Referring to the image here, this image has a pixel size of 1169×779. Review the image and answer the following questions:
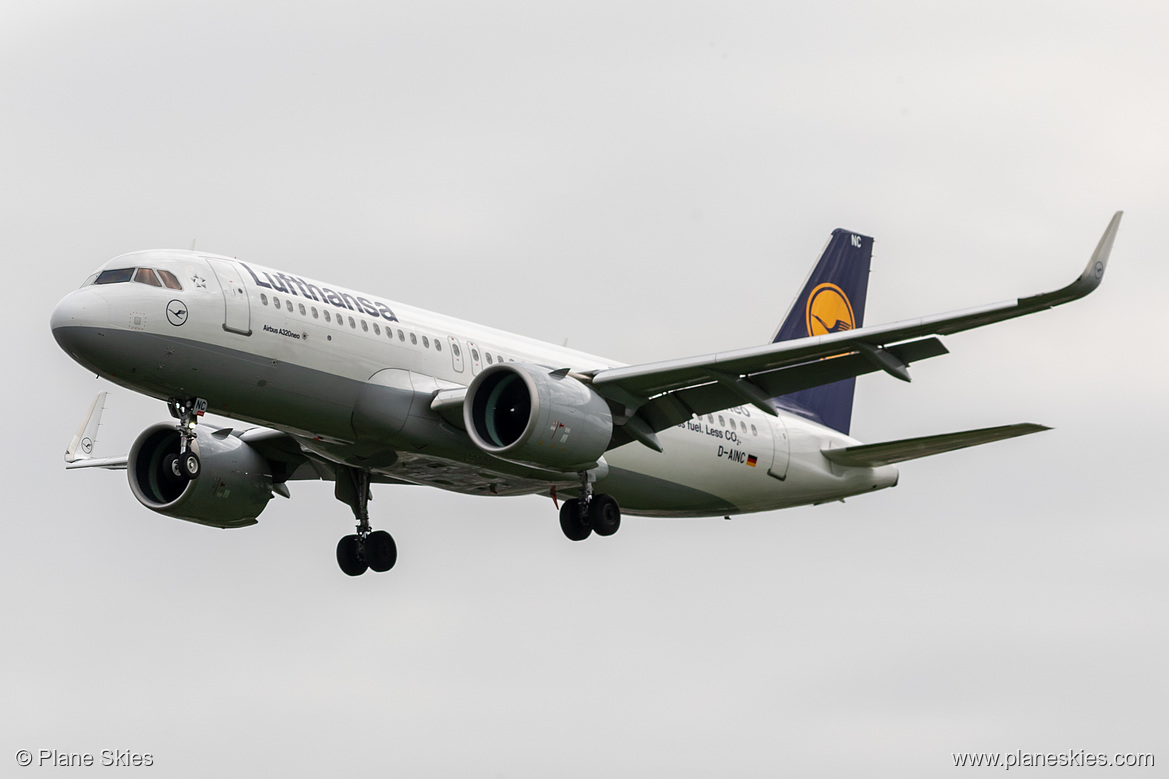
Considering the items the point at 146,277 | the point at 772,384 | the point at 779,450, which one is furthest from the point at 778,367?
the point at 146,277

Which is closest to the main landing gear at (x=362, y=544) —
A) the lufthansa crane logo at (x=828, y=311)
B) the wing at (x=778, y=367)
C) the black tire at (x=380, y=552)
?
the black tire at (x=380, y=552)

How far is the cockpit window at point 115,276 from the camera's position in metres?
30.9

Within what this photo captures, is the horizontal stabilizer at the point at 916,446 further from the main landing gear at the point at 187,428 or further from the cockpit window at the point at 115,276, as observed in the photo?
the cockpit window at the point at 115,276

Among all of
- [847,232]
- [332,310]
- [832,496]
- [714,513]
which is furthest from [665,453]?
[847,232]

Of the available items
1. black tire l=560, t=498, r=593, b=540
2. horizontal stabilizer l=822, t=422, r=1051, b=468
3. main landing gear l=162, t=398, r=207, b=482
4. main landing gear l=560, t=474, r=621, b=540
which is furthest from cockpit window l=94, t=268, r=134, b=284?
horizontal stabilizer l=822, t=422, r=1051, b=468

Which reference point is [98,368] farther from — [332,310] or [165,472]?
[165,472]

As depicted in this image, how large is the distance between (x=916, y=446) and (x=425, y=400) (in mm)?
10784

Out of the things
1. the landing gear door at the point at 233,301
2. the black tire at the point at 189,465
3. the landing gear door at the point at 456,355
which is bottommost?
the black tire at the point at 189,465

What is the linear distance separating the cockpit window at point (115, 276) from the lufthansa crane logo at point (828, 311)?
19163mm

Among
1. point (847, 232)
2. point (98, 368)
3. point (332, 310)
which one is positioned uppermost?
point (847, 232)

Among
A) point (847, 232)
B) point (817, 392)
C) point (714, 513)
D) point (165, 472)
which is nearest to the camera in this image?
point (165, 472)

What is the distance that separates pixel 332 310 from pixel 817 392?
47.7 ft

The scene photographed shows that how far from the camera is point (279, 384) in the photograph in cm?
3155

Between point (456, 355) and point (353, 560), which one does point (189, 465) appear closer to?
point (456, 355)
